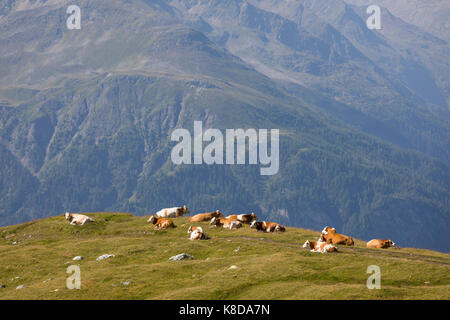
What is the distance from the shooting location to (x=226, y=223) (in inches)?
2913

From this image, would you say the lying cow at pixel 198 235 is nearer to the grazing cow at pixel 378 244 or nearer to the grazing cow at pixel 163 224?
the grazing cow at pixel 163 224

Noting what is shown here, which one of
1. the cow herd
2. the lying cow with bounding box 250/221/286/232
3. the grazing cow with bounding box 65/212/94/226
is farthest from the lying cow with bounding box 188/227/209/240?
the grazing cow with bounding box 65/212/94/226

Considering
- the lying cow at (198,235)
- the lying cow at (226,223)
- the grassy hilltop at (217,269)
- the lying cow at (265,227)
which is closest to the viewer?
the grassy hilltop at (217,269)

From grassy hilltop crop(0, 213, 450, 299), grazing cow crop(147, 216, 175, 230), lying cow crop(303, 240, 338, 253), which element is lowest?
grassy hilltop crop(0, 213, 450, 299)

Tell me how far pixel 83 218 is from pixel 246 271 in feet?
127

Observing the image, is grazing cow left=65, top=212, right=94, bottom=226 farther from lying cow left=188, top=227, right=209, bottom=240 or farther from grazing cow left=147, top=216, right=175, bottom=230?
lying cow left=188, top=227, right=209, bottom=240

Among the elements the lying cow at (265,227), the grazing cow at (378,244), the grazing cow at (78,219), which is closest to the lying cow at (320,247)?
the grazing cow at (378,244)

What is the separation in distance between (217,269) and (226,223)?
2418 cm

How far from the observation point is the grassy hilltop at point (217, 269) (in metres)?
42.4

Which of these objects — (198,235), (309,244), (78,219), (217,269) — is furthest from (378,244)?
(78,219)

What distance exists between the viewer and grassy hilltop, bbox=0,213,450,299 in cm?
4241
